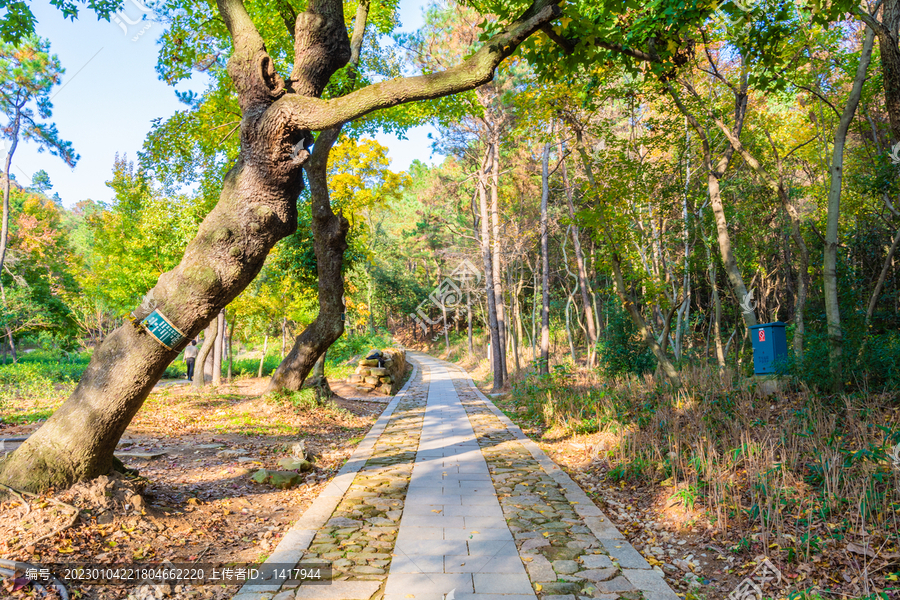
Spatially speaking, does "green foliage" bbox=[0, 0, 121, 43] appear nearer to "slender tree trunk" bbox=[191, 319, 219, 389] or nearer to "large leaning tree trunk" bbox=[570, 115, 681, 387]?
"large leaning tree trunk" bbox=[570, 115, 681, 387]

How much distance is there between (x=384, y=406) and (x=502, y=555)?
327 inches

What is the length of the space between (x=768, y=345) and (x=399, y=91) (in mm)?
6597

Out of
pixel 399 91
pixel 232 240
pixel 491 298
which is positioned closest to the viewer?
pixel 232 240

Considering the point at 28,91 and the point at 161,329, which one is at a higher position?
the point at 28,91

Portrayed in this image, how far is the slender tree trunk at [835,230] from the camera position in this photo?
5492 millimetres

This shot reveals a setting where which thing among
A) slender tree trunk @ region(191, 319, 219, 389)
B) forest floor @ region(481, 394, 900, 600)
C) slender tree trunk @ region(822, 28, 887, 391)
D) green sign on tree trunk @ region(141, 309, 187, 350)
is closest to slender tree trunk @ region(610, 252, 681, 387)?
slender tree trunk @ region(822, 28, 887, 391)

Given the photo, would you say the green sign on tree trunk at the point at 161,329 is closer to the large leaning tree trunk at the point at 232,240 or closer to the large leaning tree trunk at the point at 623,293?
the large leaning tree trunk at the point at 232,240

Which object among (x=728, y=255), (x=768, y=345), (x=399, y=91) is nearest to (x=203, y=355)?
(x=399, y=91)

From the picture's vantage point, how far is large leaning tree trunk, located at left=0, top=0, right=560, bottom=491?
10.3ft

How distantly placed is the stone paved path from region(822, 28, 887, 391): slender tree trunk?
3550 millimetres

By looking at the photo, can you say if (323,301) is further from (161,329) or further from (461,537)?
(461,537)

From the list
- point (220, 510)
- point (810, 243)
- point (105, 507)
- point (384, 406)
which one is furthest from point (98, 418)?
point (810, 243)

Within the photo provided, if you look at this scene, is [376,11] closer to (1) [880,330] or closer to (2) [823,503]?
(2) [823,503]

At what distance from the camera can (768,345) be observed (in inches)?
274
